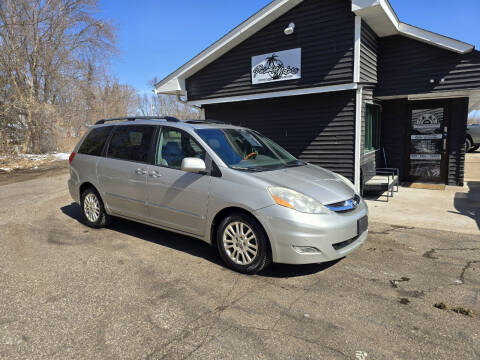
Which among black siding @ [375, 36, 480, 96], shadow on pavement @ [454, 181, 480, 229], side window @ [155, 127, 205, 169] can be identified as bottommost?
shadow on pavement @ [454, 181, 480, 229]

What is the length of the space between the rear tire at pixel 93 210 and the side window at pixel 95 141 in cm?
63

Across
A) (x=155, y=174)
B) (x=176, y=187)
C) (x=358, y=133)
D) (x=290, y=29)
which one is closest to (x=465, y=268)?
(x=176, y=187)

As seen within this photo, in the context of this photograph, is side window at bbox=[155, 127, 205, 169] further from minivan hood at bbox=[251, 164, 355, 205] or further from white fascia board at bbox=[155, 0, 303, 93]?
white fascia board at bbox=[155, 0, 303, 93]

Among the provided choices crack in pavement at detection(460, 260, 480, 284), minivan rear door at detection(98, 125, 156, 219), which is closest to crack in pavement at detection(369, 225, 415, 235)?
crack in pavement at detection(460, 260, 480, 284)

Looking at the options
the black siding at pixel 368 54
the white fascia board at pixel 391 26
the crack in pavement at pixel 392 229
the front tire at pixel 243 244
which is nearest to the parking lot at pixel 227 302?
the front tire at pixel 243 244

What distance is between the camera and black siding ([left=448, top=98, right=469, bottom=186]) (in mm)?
8359

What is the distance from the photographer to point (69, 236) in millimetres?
5160

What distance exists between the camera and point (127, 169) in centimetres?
477

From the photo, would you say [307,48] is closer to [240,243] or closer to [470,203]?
[470,203]

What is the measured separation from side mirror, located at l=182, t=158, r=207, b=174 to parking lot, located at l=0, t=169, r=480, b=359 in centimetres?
117

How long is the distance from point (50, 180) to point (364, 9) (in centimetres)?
1025

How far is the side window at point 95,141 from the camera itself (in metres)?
5.33

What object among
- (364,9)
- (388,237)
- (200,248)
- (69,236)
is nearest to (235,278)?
(200,248)

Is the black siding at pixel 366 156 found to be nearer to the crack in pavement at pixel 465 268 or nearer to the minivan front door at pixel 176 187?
the crack in pavement at pixel 465 268
